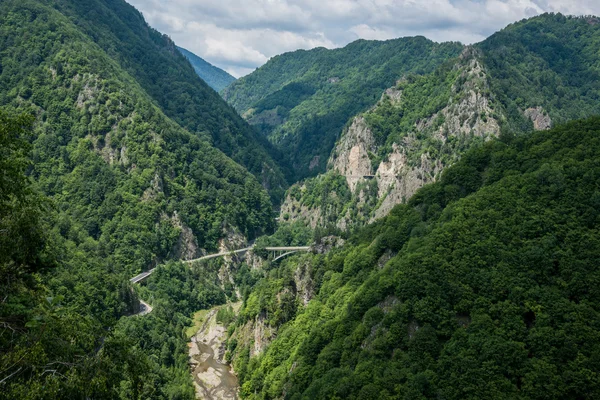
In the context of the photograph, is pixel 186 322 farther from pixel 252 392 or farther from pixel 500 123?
pixel 500 123

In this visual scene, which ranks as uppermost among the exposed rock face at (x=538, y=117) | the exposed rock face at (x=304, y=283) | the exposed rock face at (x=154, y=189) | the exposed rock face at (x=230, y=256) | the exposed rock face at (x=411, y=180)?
the exposed rock face at (x=538, y=117)

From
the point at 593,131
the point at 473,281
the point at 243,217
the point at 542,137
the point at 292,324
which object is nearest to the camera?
the point at 473,281

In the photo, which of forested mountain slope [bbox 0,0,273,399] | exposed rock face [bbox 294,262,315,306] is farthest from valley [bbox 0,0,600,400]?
forested mountain slope [bbox 0,0,273,399]

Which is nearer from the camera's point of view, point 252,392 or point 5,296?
point 5,296

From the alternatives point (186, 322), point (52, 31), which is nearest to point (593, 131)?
point (186, 322)

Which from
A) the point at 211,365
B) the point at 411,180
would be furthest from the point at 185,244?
the point at 411,180

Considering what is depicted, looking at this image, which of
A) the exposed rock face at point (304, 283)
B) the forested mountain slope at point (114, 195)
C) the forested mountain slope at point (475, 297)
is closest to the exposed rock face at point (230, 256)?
the forested mountain slope at point (114, 195)

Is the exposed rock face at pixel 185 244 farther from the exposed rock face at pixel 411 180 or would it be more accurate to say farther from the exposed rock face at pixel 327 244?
the exposed rock face at pixel 411 180

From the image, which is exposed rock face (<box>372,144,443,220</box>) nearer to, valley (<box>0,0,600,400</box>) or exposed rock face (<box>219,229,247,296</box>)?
valley (<box>0,0,600,400</box>)
